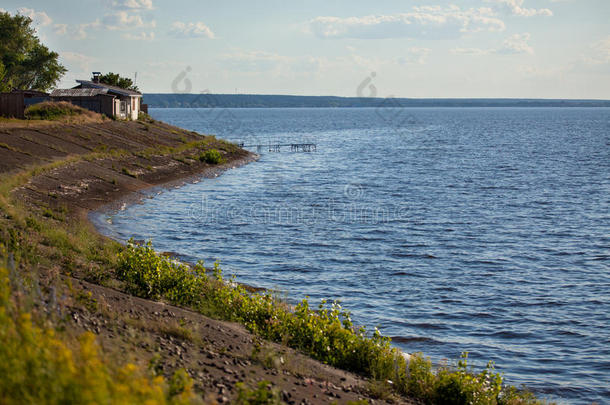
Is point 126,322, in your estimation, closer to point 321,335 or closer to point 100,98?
point 321,335

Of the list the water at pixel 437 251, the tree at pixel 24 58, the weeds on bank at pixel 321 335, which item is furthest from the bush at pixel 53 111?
the weeds on bank at pixel 321 335

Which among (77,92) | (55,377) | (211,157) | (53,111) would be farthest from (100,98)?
(55,377)

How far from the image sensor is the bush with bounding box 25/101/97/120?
58.9m

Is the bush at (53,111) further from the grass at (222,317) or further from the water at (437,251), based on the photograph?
the grass at (222,317)

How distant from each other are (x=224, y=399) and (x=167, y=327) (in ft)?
12.8

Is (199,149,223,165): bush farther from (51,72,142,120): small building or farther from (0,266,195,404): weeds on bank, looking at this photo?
(0,266,195,404): weeds on bank

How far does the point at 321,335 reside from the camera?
13.9 meters

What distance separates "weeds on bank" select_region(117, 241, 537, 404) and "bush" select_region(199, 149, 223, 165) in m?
48.0

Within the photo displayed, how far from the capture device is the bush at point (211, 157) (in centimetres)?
6562

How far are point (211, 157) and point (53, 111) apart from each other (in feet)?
53.7

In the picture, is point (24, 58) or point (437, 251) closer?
point (437, 251)

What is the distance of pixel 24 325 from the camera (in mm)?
6805

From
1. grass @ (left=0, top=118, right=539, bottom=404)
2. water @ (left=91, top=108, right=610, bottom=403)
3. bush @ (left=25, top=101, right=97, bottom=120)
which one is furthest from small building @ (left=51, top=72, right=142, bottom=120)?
grass @ (left=0, top=118, right=539, bottom=404)

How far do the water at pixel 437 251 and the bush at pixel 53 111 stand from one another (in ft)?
56.9
